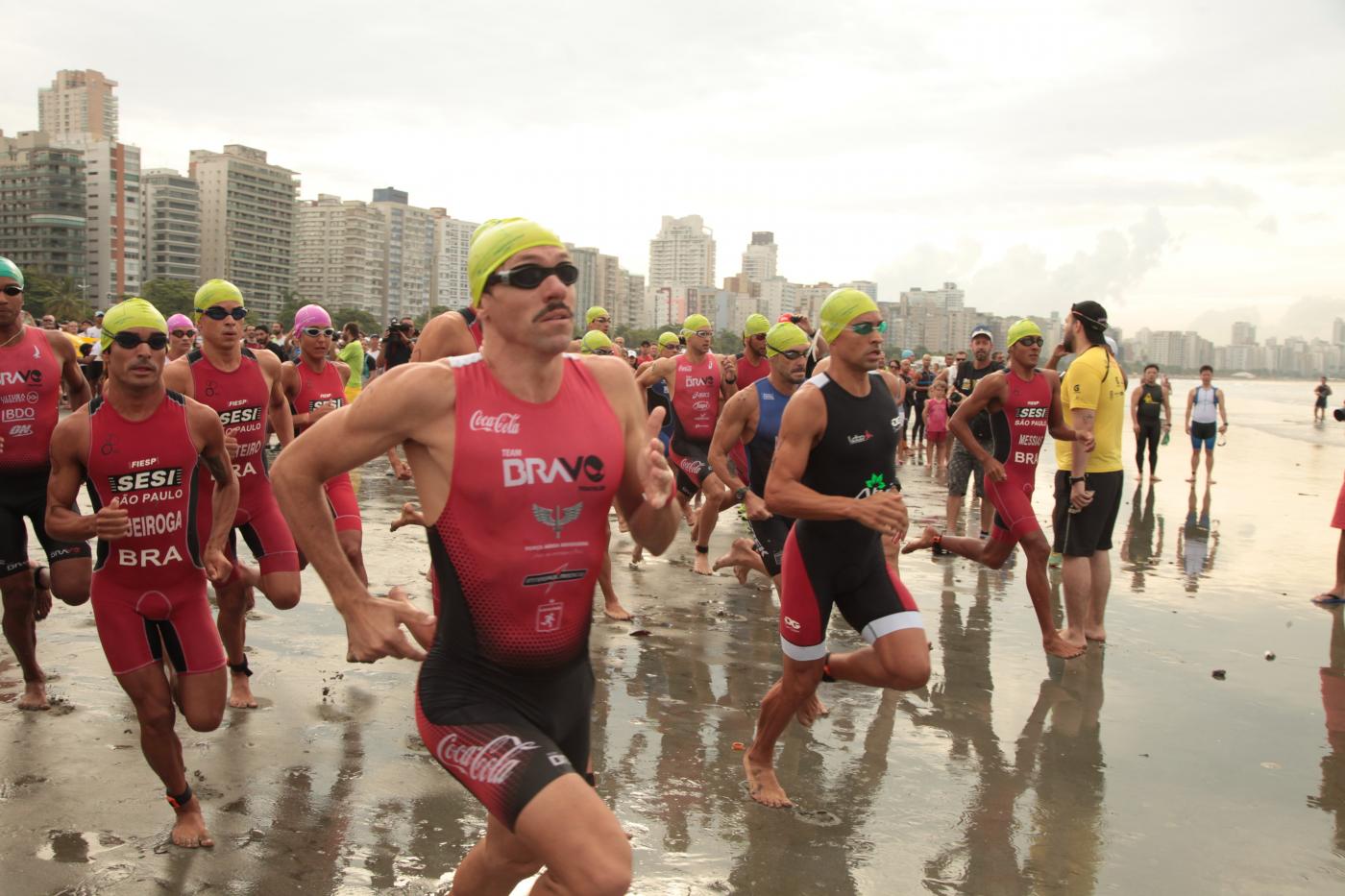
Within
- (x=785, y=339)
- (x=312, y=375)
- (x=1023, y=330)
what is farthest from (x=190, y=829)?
(x=1023, y=330)

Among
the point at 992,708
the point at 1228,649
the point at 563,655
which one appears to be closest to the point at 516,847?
the point at 563,655

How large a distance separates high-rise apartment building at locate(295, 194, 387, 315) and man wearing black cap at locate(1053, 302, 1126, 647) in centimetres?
17231

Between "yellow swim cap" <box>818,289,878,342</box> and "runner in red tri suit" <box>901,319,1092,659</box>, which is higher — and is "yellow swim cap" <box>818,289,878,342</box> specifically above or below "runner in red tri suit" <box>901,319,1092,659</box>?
above

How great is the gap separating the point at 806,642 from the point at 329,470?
2.67 meters

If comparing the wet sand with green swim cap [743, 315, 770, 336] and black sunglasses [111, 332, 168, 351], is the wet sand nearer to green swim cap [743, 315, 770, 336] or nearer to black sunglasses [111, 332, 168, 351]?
black sunglasses [111, 332, 168, 351]

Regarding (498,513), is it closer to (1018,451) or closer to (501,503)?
(501,503)

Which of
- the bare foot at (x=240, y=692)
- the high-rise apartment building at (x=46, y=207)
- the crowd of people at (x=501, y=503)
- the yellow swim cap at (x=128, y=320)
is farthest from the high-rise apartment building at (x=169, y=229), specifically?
the yellow swim cap at (x=128, y=320)

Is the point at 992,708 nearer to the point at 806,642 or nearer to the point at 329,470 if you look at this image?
the point at 806,642

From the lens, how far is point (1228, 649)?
7.70 metres

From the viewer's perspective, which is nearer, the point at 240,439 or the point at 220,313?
the point at 220,313

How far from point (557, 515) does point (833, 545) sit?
89.7 inches

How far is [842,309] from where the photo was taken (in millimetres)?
5113

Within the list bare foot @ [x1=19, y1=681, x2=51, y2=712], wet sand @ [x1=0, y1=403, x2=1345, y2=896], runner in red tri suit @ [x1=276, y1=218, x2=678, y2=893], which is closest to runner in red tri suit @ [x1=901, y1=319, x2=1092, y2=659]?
wet sand @ [x1=0, y1=403, x2=1345, y2=896]

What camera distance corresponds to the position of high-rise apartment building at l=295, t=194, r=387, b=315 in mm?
171750
